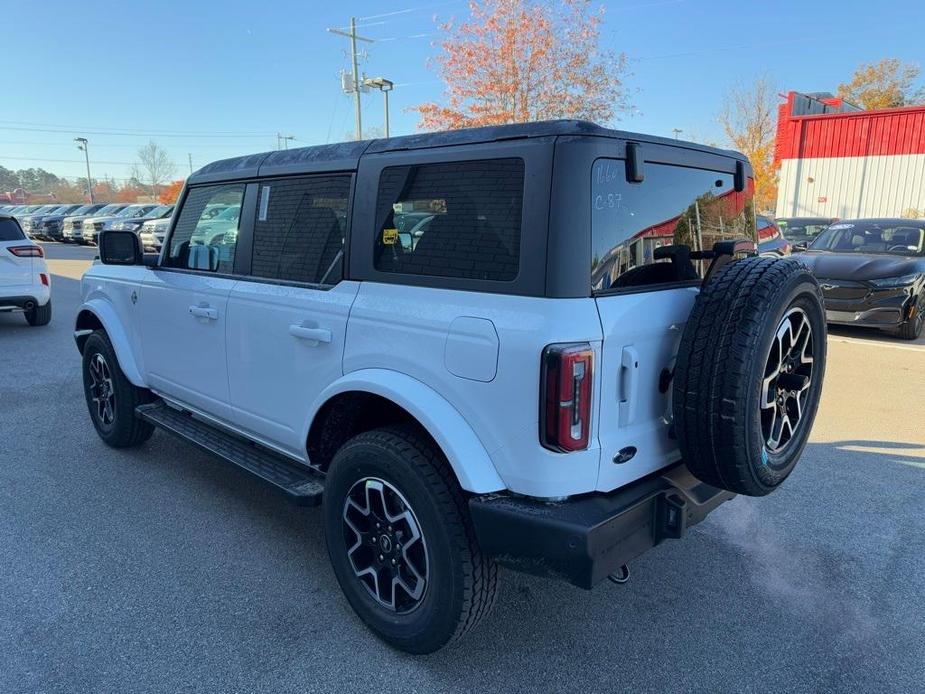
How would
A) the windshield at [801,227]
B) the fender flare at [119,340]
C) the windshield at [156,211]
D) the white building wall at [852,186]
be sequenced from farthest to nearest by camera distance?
the windshield at [156,211]
the white building wall at [852,186]
the windshield at [801,227]
the fender flare at [119,340]

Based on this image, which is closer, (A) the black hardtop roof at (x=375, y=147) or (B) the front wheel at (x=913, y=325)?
(A) the black hardtop roof at (x=375, y=147)

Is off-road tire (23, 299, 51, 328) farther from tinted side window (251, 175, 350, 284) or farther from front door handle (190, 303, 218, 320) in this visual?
tinted side window (251, 175, 350, 284)

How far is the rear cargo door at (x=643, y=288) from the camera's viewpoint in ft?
7.50

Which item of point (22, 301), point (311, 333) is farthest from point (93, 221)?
point (311, 333)

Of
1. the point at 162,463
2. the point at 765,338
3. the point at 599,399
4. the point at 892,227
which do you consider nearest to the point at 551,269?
the point at 599,399

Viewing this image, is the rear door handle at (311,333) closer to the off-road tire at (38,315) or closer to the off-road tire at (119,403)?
the off-road tire at (119,403)

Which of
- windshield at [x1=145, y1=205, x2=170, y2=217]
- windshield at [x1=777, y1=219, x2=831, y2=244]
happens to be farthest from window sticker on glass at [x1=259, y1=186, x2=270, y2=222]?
windshield at [x1=145, y1=205, x2=170, y2=217]

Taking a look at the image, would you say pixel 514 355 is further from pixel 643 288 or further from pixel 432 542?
pixel 432 542

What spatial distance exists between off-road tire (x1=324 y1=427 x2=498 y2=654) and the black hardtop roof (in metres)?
1.15

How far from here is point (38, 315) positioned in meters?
9.87

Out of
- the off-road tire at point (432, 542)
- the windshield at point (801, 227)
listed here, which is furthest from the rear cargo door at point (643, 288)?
the windshield at point (801, 227)

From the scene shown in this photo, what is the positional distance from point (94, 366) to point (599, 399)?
413 cm

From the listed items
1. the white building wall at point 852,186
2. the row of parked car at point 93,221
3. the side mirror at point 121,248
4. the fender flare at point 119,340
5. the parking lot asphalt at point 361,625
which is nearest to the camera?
the parking lot asphalt at point 361,625

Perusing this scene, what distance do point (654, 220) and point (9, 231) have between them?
999 centimetres
